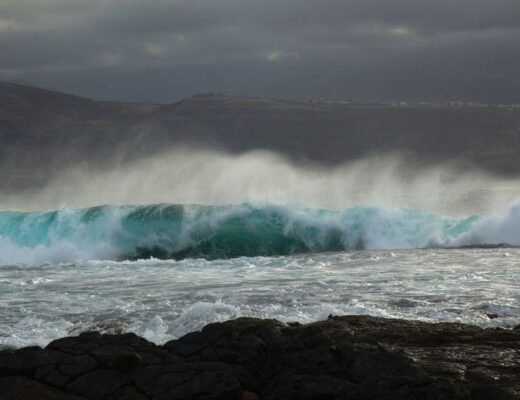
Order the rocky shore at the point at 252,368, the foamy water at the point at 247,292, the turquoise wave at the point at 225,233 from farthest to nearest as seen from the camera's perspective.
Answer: the turquoise wave at the point at 225,233 → the foamy water at the point at 247,292 → the rocky shore at the point at 252,368

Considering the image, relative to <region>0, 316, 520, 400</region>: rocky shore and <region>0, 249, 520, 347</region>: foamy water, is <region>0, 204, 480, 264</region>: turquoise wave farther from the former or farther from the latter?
<region>0, 316, 520, 400</region>: rocky shore

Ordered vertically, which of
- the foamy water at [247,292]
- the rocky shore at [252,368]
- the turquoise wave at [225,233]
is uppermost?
the rocky shore at [252,368]

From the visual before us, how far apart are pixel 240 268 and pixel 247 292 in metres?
4.38

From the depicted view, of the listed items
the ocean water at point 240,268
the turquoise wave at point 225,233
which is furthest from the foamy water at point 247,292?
the turquoise wave at point 225,233

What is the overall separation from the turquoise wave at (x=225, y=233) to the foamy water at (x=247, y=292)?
20.4 ft

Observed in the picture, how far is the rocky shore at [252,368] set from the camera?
8.62 meters

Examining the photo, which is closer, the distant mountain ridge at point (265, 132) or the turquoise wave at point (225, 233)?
the turquoise wave at point (225, 233)

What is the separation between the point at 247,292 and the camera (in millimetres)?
16469

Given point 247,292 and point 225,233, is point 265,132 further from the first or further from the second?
point 247,292

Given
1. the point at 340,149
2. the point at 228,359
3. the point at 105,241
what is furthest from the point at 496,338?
the point at 340,149

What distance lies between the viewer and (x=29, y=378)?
370 inches

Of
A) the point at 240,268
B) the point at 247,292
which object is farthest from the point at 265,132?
the point at 247,292

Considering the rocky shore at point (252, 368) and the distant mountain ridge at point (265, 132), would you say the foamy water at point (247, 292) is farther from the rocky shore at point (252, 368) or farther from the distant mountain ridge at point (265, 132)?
the distant mountain ridge at point (265, 132)

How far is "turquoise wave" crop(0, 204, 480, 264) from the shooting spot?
29688 mm
